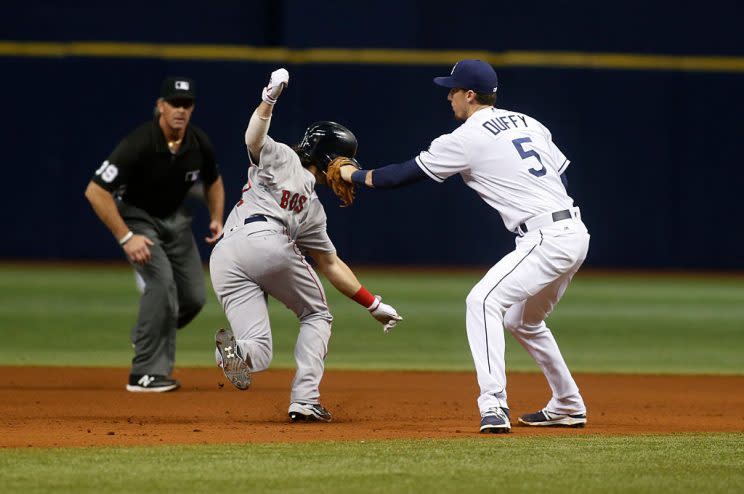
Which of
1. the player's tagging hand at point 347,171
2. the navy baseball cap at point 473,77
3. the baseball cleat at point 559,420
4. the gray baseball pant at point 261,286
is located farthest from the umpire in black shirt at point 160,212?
the baseball cleat at point 559,420

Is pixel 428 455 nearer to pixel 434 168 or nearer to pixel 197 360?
pixel 434 168

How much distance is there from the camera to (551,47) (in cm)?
1955

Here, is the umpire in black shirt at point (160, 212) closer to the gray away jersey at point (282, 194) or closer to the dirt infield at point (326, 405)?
the dirt infield at point (326, 405)

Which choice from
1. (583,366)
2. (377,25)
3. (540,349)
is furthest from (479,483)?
(377,25)

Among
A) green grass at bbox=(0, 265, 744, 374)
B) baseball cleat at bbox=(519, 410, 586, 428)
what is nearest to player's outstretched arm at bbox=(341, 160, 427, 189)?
baseball cleat at bbox=(519, 410, 586, 428)

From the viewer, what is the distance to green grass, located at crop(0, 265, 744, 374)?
9.54m

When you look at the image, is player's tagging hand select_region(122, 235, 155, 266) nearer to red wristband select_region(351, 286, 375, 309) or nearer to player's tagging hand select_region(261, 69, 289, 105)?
red wristband select_region(351, 286, 375, 309)

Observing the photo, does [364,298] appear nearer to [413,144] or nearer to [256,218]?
[256,218]

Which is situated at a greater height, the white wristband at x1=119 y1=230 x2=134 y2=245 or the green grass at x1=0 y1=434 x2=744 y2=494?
the white wristband at x1=119 y1=230 x2=134 y2=245

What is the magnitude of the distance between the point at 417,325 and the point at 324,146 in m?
5.48

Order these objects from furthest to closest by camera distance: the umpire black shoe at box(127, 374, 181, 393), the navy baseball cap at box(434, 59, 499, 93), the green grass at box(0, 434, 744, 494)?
the umpire black shoe at box(127, 374, 181, 393) → the navy baseball cap at box(434, 59, 499, 93) → the green grass at box(0, 434, 744, 494)

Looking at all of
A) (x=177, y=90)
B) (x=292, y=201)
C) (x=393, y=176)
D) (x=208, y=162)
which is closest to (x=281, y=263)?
(x=292, y=201)

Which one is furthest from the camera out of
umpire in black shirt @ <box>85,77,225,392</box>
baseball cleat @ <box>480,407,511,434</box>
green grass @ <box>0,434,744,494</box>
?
umpire in black shirt @ <box>85,77,225,392</box>

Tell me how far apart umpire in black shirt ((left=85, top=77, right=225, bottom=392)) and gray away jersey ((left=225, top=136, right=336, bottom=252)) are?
1241mm
